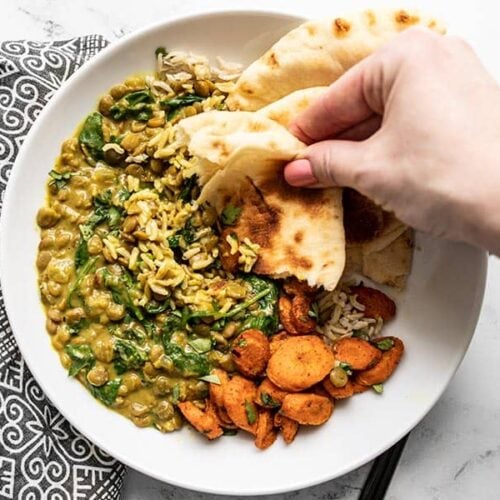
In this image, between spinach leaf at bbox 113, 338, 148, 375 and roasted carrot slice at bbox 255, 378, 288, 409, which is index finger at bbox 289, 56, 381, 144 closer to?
roasted carrot slice at bbox 255, 378, 288, 409

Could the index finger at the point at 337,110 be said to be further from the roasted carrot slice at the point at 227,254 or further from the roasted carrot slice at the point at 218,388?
the roasted carrot slice at the point at 218,388

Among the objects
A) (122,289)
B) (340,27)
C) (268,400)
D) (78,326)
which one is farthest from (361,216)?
(78,326)

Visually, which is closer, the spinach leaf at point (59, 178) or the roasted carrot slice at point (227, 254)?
the roasted carrot slice at point (227, 254)

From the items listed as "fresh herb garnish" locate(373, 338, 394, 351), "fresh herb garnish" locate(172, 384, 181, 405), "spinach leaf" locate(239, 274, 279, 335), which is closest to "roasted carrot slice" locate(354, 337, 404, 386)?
"fresh herb garnish" locate(373, 338, 394, 351)

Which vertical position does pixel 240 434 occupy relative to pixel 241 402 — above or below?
below

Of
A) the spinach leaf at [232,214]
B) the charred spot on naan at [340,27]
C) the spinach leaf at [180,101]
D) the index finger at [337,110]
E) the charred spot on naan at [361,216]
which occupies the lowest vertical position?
the spinach leaf at [232,214]

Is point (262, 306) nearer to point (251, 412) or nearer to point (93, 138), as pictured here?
point (251, 412)

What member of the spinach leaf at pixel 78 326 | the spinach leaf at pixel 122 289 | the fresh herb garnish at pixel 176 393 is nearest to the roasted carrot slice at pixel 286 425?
the fresh herb garnish at pixel 176 393

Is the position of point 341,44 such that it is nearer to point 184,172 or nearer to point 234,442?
point 184,172
